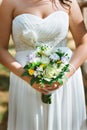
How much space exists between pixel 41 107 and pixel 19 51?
37 cm

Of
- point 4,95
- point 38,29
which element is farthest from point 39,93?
point 4,95

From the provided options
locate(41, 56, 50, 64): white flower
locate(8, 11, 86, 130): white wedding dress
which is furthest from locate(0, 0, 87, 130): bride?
locate(41, 56, 50, 64): white flower

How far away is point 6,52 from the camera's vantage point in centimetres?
218

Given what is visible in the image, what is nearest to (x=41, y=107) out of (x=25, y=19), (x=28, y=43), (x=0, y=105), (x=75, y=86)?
Result: (x=75, y=86)

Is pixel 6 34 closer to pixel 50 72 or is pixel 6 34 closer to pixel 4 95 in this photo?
pixel 50 72

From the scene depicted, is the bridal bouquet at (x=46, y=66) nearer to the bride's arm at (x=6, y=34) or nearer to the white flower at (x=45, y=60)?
the white flower at (x=45, y=60)

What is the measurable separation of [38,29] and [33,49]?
13 centimetres

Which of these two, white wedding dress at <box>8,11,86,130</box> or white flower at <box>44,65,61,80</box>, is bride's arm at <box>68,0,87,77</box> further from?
white flower at <box>44,65,61,80</box>

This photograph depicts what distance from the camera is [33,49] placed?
2193 mm

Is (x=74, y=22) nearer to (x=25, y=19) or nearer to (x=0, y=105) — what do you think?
(x=25, y=19)

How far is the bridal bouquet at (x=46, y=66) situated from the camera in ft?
6.38

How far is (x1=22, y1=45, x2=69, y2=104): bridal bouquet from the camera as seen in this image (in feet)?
6.38

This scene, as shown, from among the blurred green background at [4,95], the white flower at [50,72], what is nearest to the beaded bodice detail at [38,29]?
the white flower at [50,72]

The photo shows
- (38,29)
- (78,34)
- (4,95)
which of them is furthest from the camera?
(4,95)
